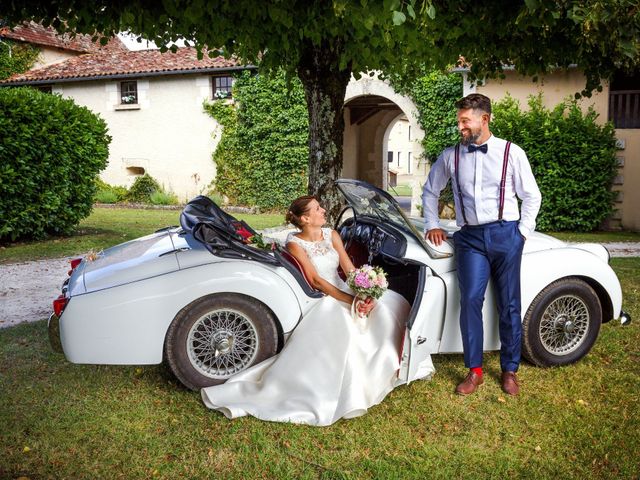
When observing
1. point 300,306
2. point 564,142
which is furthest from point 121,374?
point 564,142

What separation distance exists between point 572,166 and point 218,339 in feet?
39.1

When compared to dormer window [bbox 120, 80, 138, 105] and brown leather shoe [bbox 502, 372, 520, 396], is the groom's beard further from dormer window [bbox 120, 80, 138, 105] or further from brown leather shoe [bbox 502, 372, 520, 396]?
dormer window [bbox 120, 80, 138, 105]

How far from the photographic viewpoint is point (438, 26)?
595 centimetres

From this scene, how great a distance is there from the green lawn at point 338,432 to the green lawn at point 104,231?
20.4 feet

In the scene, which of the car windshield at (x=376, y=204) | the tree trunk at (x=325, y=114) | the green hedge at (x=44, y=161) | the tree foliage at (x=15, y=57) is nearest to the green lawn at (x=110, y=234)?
the green hedge at (x=44, y=161)

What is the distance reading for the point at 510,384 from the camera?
14.7 feet

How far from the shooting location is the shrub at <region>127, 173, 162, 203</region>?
2192 cm

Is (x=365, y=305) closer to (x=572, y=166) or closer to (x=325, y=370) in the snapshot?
(x=325, y=370)

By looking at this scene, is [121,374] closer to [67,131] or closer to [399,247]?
[399,247]

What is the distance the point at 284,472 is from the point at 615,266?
7.63 m

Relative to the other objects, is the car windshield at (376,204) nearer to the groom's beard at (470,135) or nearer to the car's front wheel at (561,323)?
the groom's beard at (470,135)

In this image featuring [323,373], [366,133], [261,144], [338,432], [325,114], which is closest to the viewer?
[338,432]

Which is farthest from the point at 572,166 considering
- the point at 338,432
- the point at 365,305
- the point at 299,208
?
the point at 338,432

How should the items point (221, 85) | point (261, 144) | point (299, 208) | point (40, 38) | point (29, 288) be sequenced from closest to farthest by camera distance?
point (299, 208)
point (29, 288)
point (261, 144)
point (221, 85)
point (40, 38)
